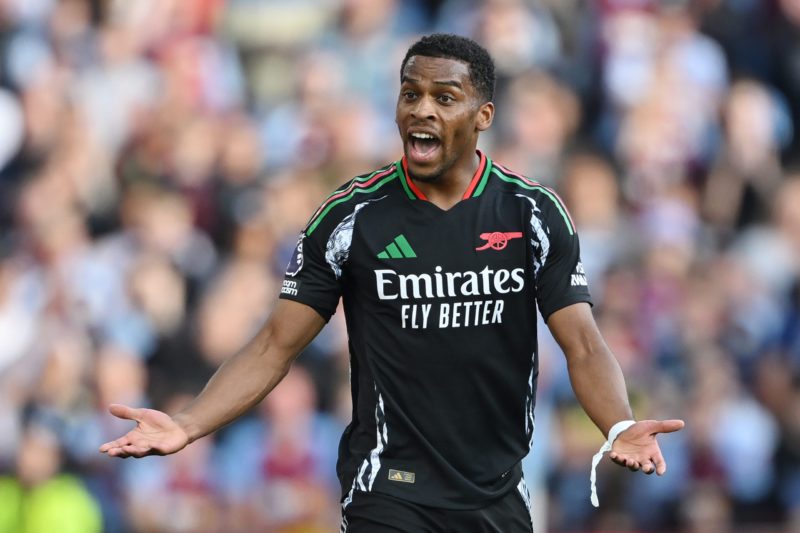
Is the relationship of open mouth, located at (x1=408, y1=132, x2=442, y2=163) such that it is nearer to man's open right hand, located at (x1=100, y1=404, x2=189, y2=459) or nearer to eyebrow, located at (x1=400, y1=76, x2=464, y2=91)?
eyebrow, located at (x1=400, y1=76, x2=464, y2=91)

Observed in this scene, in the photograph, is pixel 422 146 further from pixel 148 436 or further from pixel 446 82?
pixel 148 436

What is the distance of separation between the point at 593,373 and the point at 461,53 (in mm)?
1340

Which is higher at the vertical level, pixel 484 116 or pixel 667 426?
pixel 484 116

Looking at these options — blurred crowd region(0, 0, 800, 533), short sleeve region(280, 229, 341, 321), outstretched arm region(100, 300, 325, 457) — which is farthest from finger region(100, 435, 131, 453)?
blurred crowd region(0, 0, 800, 533)

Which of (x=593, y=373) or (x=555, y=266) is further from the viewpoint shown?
(x=555, y=266)

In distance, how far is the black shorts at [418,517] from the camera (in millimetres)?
5469

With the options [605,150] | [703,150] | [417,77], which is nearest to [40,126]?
[605,150]

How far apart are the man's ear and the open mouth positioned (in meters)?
0.21

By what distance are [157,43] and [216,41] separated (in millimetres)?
517

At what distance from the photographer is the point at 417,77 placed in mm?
5555

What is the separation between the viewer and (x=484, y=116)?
576 cm

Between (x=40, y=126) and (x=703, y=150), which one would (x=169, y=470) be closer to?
(x=40, y=126)

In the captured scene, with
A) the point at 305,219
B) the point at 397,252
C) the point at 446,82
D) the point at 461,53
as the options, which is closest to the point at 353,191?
the point at 397,252

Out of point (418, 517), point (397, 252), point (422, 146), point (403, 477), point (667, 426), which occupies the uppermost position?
point (422, 146)
